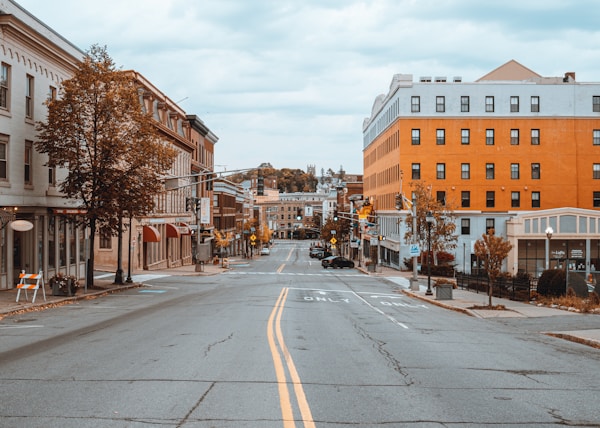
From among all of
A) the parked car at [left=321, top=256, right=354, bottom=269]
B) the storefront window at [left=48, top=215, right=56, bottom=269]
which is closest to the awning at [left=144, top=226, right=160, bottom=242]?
the storefront window at [left=48, top=215, right=56, bottom=269]

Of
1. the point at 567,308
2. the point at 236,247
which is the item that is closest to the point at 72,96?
the point at 567,308

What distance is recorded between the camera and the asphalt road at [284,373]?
803 cm

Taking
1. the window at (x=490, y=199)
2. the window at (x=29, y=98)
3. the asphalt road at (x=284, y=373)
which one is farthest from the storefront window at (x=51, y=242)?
the window at (x=490, y=199)

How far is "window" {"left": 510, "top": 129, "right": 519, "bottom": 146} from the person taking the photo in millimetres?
68312

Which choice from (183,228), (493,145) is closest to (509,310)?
(183,228)

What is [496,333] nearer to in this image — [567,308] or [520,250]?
[567,308]

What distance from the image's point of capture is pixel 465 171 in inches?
2689

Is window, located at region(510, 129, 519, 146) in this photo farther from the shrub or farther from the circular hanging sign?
the circular hanging sign

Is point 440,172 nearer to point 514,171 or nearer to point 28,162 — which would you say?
point 514,171

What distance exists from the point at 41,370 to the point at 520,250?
187 ft

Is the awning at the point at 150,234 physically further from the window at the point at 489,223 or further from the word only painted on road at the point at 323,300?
the window at the point at 489,223

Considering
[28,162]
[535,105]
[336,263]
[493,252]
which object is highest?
[535,105]

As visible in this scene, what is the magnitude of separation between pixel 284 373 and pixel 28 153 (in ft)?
80.9

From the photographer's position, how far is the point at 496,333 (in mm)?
18562
